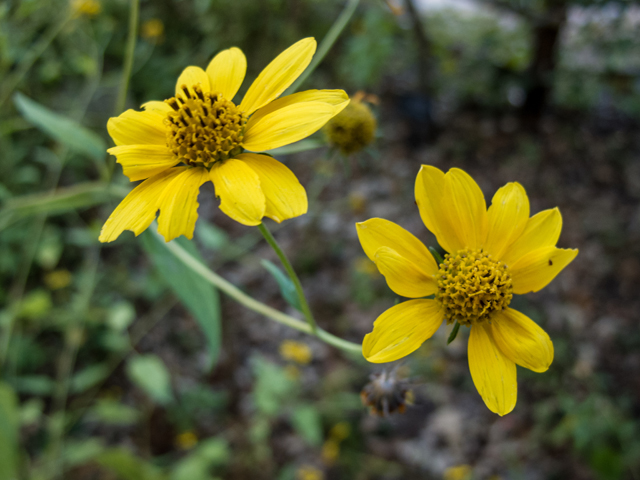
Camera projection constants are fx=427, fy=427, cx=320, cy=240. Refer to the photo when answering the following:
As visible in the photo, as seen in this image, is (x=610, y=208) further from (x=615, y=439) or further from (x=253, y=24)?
(x=253, y=24)

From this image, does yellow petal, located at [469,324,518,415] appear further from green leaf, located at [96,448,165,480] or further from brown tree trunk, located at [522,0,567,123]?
brown tree trunk, located at [522,0,567,123]

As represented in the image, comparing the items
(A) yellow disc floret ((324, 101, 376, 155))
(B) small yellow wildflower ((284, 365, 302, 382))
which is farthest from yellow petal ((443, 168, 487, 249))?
(B) small yellow wildflower ((284, 365, 302, 382))

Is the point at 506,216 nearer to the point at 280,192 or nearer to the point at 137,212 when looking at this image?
the point at 280,192

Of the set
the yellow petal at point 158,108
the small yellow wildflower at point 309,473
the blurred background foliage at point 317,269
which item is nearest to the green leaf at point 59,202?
the blurred background foliage at point 317,269

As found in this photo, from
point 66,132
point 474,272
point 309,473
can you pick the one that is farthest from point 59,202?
point 309,473

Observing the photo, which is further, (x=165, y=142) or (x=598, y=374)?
(x=598, y=374)

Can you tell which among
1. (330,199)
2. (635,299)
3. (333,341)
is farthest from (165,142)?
(635,299)
